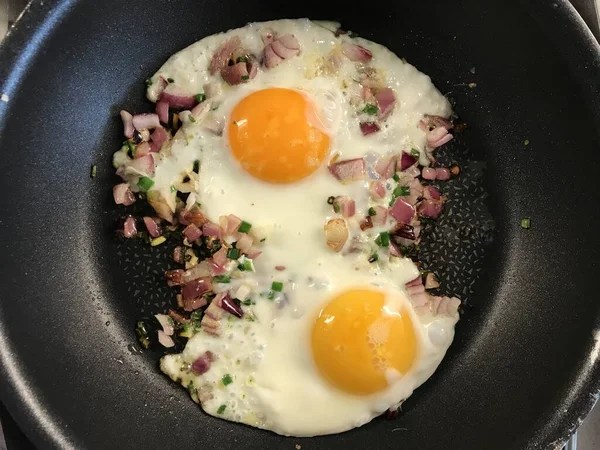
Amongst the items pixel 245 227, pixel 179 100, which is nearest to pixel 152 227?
pixel 245 227

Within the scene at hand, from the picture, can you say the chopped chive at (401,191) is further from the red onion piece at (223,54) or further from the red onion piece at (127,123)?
the red onion piece at (127,123)

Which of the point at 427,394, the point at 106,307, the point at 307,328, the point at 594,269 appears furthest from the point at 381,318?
the point at 106,307

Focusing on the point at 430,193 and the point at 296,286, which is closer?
the point at 296,286

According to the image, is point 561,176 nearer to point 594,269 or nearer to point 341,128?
point 594,269

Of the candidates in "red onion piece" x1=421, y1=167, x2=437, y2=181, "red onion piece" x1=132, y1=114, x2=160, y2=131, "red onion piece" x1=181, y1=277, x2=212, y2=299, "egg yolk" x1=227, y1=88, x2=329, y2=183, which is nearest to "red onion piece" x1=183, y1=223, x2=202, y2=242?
"red onion piece" x1=181, y1=277, x2=212, y2=299

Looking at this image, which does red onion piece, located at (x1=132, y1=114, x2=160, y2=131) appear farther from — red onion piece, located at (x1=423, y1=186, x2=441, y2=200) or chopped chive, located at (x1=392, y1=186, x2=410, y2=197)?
red onion piece, located at (x1=423, y1=186, x2=441, y2=200)

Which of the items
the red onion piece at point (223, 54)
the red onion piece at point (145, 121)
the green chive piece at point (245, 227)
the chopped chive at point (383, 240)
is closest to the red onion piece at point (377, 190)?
the chopped chive at point (383, 240)

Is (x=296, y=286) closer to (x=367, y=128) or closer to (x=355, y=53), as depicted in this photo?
(x=367, y=128)
